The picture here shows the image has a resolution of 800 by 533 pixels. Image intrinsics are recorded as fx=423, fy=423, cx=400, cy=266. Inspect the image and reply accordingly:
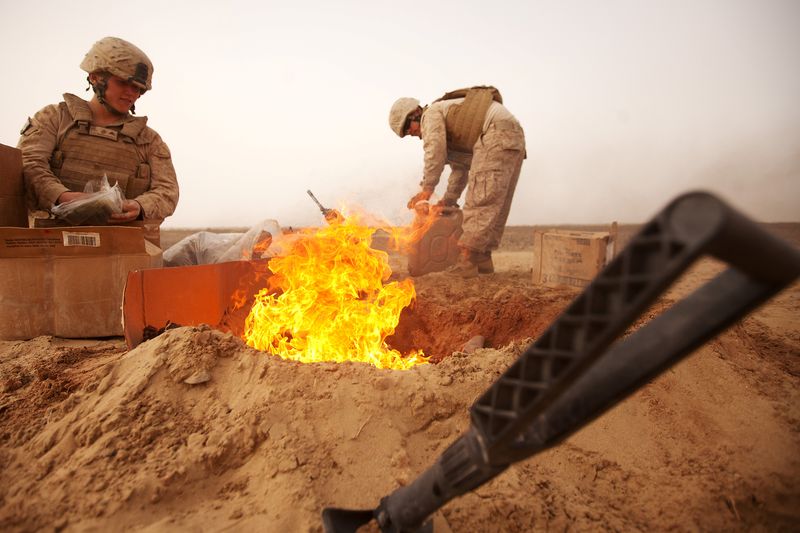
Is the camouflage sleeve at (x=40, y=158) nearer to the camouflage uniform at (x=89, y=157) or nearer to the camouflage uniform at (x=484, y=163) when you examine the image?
the camouflage uniform at (x=89, y=157)

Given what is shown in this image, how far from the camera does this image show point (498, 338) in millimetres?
3963

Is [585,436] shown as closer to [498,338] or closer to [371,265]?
[498,338]

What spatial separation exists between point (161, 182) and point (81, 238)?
4.31ft

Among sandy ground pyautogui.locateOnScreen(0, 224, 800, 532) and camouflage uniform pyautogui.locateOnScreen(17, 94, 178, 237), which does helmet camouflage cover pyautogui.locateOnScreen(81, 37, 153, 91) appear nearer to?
camouflage uniform pyautogui.locateOnScreen(17, 94, 178, 237)

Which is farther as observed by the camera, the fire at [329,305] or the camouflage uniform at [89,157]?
the camouflage uniform at [89,157]

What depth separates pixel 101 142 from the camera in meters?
4.10

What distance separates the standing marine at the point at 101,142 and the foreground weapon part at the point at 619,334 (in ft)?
12.6

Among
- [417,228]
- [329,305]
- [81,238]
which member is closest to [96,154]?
[81,238]

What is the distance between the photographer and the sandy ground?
1641 millimetres

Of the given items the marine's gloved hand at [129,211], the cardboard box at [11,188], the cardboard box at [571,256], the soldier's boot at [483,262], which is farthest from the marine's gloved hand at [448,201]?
the cardboard box at [11,188]

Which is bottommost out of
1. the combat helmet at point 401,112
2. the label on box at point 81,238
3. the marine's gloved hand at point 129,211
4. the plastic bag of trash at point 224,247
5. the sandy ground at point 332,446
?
the sandy ground at point 332,446

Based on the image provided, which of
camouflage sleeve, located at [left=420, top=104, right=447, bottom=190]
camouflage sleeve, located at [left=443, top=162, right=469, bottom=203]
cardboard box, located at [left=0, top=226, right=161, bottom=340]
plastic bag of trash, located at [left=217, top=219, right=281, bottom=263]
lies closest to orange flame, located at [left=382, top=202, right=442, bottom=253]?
camouflage sleeve, located at [left=420, top=104, right=447, bottom=190]

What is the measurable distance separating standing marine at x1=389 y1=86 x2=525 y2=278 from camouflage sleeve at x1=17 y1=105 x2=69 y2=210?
442cm

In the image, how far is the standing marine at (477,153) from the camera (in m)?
6.18
